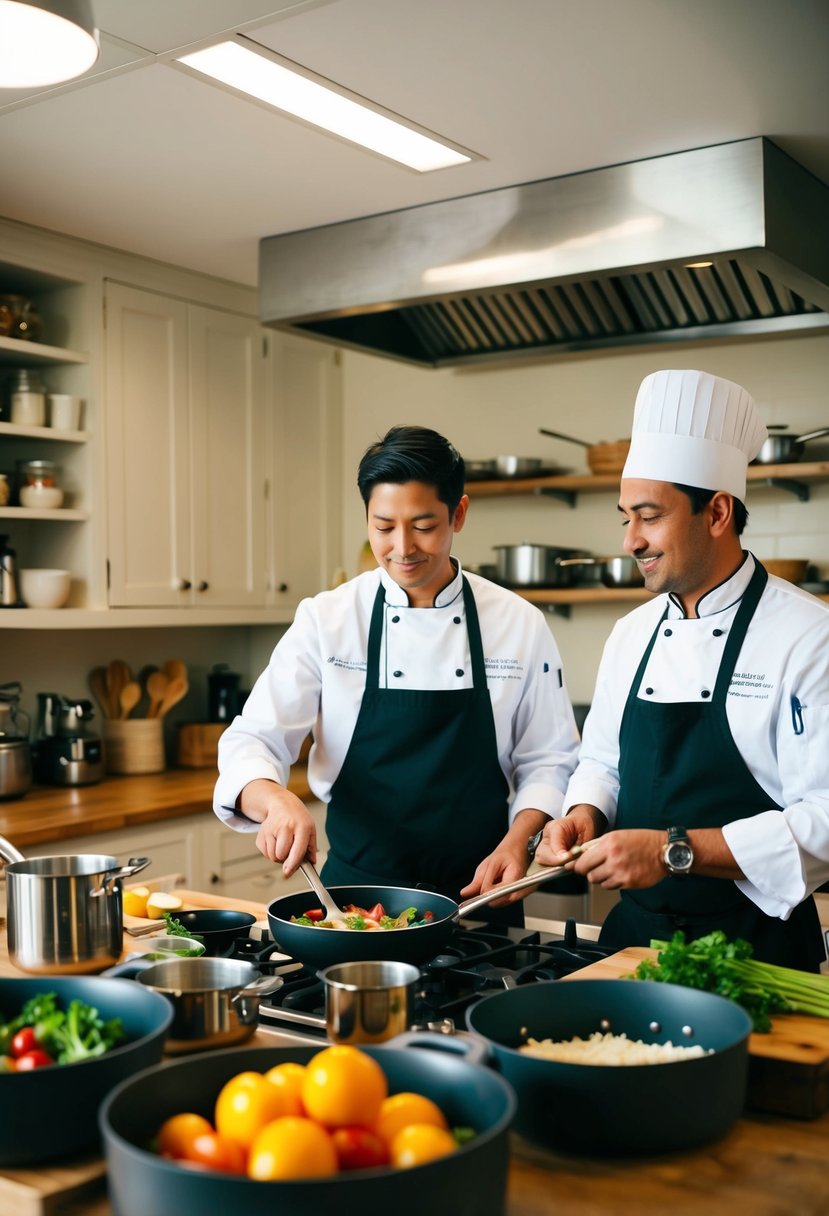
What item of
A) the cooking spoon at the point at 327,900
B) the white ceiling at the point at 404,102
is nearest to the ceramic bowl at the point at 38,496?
the white ceiling at the point at 404,102

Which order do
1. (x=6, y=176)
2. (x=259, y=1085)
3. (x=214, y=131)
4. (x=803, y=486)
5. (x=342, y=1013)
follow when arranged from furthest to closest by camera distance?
(x=803, y=486) → (x=6, y=176) → (x=214, y=131) → (x=342, y=1013) → (x=259, y=1085)

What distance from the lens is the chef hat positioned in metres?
2.03

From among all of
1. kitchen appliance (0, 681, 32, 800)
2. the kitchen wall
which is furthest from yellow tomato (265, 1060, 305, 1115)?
the kitchen wall

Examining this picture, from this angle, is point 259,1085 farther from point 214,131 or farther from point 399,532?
point 214,131

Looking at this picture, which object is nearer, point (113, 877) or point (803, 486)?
point (113, 877)

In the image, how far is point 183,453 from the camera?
4070 mm

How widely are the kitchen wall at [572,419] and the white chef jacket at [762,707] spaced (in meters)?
1.88

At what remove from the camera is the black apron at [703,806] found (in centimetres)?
192

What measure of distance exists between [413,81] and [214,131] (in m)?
0.55

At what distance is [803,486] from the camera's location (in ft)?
12.3

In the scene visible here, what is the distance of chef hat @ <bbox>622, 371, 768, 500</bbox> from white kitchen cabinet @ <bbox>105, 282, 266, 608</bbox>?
220 centimetres

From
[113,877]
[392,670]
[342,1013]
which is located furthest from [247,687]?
[342,1013]

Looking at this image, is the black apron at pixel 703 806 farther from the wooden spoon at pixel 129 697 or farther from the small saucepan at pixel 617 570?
the wooden spoon at pixel 129 697

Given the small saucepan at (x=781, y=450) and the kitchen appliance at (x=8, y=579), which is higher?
the small saucepan at (x=781, y=450)
